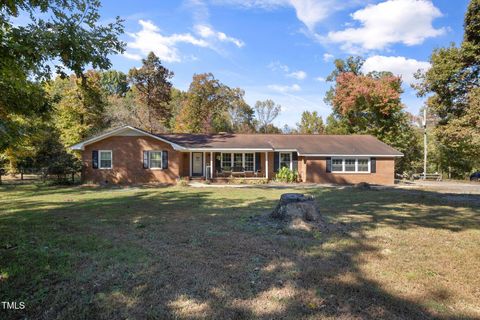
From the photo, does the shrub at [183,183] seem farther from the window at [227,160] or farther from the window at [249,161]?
the window at [249,161]

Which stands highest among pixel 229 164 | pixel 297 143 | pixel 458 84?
pixel 458 84

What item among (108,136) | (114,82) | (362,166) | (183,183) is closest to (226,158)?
(183,183)

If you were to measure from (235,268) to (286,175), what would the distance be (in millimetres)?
17300

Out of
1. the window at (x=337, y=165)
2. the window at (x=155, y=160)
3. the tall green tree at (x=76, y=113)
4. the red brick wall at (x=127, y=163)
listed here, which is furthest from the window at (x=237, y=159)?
the tall green tree at (x=76, y=113)

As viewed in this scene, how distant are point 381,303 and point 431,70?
1407 cm

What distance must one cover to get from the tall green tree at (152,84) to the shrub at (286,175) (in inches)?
732

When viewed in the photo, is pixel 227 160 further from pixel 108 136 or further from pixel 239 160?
pixel 108 136

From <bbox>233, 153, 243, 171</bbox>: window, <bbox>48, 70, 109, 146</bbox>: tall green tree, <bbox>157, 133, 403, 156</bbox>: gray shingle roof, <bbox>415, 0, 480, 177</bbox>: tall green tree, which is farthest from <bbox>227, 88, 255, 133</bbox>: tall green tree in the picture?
<bbox>415, 0, 480, 177</bbox>: tall green tree

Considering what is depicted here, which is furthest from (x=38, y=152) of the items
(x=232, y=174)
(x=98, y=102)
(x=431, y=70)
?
(x=431, y=70)

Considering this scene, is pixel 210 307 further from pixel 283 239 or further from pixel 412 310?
pixel 283 239

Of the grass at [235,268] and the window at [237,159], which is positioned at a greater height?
the window at [237,159]

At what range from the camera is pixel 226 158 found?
23.1 metres

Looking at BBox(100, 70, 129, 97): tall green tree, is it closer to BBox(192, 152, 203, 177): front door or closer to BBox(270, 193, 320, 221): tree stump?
BBox(192, 152, 203, 177): front door

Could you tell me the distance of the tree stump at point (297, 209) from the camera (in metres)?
7.48
